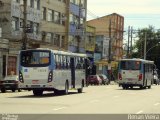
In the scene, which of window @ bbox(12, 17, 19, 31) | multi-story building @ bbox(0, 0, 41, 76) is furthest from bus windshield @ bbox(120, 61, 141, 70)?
window @ bbox(12, 17, 19, 31)

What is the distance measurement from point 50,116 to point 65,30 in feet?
191

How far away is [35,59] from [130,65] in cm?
1975

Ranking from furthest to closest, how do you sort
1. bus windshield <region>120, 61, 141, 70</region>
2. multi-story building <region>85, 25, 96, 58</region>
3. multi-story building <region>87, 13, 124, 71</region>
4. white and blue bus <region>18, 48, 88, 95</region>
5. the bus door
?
multi-story building <region>87, 13, 124, 71</region>, multi-story building <region>85, 25, 96, 58</region>, bus windshield <region>120, 61, 141, 70</region>, the bus door, white and blue bus <region>18, 48, 88, 95</region>

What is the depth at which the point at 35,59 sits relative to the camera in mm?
34062

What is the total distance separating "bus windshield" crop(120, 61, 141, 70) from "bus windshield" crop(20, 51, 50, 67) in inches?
757

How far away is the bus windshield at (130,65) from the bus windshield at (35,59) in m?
19.2

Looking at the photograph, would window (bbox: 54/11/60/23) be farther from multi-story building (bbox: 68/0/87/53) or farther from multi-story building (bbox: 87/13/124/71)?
multi-story building (bbox: 87/13/124/71)

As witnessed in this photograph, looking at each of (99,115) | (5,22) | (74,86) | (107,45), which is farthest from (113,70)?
(99,115)

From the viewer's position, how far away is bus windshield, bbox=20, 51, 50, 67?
111 feet

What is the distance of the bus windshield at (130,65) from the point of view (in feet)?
171

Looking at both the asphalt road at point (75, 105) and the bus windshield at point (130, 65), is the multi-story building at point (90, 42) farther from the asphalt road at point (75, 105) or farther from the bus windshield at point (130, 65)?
the asphalt road at point (75, 105)

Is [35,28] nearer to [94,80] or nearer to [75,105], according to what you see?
[94,80]

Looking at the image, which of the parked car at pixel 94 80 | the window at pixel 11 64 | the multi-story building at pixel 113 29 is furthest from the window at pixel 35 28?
the multi-story building at pixel 113 29

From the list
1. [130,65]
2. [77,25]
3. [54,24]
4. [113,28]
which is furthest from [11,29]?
[113,28]
